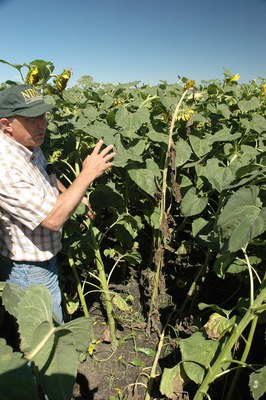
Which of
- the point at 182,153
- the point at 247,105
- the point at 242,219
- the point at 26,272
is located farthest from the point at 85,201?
the point at 247,105

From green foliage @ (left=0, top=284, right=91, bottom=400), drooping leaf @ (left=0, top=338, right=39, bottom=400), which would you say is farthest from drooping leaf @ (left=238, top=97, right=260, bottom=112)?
drooping leaf @ (left=0, top=338, right=39, bottom=400)

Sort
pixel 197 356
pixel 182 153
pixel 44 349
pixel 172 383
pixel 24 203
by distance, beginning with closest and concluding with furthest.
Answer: pixel 44 349, pixel 24 203, pixel 197 356, pixel 172 383, pixel 182 153

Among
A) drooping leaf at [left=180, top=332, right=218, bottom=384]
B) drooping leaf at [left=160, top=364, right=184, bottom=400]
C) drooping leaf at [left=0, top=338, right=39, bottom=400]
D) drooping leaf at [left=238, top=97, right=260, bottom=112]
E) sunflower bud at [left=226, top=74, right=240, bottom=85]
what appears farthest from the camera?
sunflower bud at [left=226, top=74, right=240, bottom=85]

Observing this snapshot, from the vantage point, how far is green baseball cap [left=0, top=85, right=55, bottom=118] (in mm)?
1735

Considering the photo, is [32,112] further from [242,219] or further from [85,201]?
[242,219]

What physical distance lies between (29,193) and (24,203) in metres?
0.05

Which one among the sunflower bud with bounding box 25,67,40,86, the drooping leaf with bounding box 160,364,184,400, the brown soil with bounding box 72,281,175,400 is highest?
the sunflower bud with bounding box 25,67,40,86

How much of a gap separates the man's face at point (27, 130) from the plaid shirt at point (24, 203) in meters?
0.04

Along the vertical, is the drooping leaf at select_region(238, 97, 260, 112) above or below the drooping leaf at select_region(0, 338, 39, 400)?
above

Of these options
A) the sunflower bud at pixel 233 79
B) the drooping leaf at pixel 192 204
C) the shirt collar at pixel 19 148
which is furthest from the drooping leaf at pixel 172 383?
the sunflower bud at pixel 233 79

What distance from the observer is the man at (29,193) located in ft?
5.50

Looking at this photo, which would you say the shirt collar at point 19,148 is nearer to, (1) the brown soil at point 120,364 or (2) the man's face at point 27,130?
(2) the man's face at point 27,130

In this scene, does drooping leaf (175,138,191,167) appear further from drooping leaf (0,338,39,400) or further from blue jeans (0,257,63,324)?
drooping leaf (0,338,39,400)

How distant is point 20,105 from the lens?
68.5 inches
